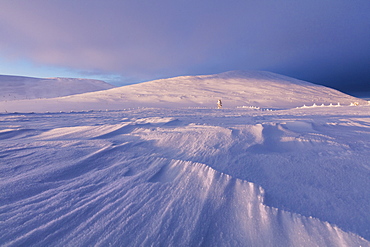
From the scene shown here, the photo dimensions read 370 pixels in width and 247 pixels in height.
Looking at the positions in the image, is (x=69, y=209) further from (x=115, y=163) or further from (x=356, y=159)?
(x=356, y=159)

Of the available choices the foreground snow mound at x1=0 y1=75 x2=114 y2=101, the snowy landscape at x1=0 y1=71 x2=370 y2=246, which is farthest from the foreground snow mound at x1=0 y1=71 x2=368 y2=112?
the foreground snow mound at x1=0 y1=75 x2=114 y2=101

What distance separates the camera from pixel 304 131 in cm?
282

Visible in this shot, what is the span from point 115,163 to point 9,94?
3916 centimetres

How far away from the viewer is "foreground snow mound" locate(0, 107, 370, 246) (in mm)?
1004

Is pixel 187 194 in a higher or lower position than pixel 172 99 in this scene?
lower

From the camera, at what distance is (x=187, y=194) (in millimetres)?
1345

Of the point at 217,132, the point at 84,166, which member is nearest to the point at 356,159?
the point at 217,132

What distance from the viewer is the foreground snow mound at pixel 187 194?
100 centimetres

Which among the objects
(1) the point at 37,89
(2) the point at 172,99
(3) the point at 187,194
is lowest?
(3) the point at 187,194

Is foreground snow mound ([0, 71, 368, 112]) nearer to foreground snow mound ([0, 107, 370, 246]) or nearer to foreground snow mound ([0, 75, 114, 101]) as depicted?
foreground snow mound ([0, 107, 370, 246])

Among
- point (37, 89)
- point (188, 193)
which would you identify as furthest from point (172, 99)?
point (37, 89)

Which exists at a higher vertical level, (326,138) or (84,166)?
(326,138)

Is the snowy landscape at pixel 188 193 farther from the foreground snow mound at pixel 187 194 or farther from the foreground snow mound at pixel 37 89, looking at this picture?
the foreground snow mound at pixel 37 89

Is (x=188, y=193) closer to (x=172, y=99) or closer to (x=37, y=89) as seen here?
(x=172, y=99)
